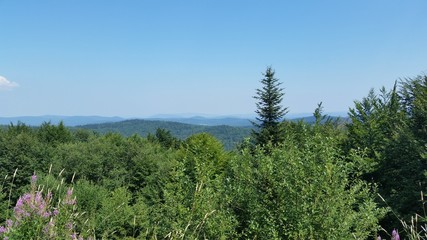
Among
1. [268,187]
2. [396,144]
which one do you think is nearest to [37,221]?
[268,187]

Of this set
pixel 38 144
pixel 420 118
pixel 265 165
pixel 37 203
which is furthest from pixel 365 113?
pixel 38 144

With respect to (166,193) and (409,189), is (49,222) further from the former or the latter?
(409,189)

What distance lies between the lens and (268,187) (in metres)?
9.20

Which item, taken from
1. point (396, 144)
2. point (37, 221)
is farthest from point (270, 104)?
point (37, 221)

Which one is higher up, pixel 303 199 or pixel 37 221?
pixel 37 221

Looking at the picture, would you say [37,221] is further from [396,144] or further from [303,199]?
[396,144]

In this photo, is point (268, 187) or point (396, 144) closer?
point (268, 187)

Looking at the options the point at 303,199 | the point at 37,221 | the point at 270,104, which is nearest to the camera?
the point at 37,221

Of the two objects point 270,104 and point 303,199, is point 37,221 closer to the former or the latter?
point 303,199

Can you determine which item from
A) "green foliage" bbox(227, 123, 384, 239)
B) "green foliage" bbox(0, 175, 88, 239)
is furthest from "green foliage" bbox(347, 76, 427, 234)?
"green foliage" bbox(0, 175, 88, 239)

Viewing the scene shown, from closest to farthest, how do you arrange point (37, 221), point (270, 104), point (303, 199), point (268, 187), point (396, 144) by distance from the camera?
1. point (37, 221)
2. point (303, 199)
3. point (268, 187)
4. point (396, 144)
5. point (270, 104)

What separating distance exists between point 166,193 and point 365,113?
64.7ft

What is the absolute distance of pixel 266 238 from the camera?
314 inches

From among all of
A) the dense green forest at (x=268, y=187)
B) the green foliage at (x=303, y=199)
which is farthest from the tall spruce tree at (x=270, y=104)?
the green foliage at (x=303, y=199)
